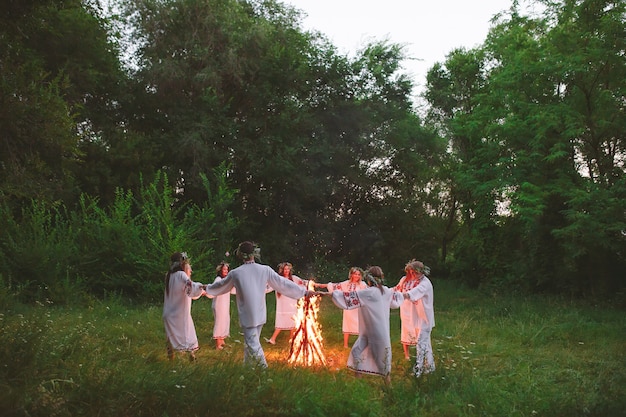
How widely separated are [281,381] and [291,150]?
18.2 m

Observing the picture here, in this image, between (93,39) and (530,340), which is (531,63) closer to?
(530,340)

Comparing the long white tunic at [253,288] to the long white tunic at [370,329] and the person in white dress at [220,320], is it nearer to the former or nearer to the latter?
the long white tunic at [370,329]

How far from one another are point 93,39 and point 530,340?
18758 mm

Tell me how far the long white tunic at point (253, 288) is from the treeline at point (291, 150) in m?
6.98

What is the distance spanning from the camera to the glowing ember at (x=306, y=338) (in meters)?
9.74

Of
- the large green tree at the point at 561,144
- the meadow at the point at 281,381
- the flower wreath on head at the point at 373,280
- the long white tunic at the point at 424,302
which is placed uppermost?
the large green tree at the point at 561,144

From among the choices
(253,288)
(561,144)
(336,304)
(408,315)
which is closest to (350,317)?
(408,315)

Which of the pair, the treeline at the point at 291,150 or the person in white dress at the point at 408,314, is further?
the treeline at the point at 291,150

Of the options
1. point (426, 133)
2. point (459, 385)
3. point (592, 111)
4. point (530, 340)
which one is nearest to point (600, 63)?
point (592, 111)

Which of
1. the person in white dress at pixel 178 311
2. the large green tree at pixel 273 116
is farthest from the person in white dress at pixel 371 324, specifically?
the large green tree at pixel 273 116

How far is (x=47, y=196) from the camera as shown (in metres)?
14.4

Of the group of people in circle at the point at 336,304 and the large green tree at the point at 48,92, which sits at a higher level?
the large green tree at the point at 48,92

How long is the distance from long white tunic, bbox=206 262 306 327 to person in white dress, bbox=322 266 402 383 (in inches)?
31.4

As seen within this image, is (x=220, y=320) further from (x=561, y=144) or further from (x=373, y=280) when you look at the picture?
(x=561, y=144)
